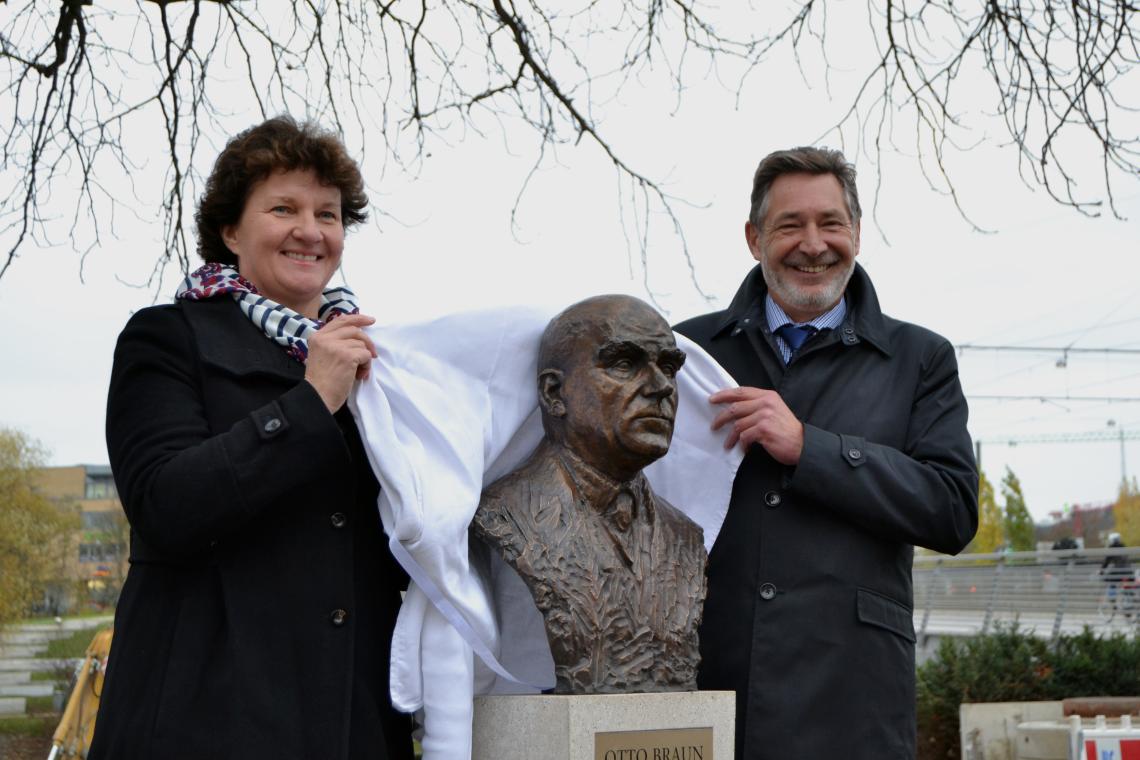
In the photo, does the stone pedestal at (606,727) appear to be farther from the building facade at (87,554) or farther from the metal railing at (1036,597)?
the building facade at (87,554)

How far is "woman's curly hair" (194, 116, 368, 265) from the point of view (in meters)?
3.11

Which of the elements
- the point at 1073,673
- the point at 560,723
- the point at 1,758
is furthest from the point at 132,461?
the point at 1,758

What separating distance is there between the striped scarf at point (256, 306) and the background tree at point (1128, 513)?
5178 cm

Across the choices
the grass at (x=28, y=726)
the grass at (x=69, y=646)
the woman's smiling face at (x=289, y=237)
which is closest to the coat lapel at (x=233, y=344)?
the woman's smiling face at (x=289, y=237)

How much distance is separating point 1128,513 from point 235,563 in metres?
59.6

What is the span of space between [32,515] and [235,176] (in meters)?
18.0

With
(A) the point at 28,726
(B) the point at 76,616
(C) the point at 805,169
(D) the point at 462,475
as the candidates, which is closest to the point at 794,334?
(C) the point at 805,169

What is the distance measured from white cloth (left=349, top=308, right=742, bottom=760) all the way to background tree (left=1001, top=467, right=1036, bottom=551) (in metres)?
54.0

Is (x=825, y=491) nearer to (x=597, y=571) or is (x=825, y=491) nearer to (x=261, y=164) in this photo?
(x=597, y=571)

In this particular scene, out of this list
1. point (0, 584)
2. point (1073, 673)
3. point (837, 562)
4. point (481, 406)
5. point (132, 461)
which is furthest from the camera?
point (0, 584)

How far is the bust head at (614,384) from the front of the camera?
10.4 feet

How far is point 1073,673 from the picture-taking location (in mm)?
10578

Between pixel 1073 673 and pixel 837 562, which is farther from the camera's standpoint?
pixel 1073 673

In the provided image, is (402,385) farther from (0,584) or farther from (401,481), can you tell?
(0,584)
